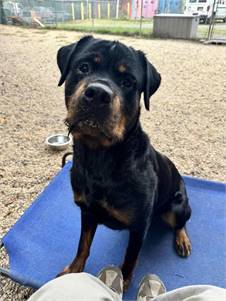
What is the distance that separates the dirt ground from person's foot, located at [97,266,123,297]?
57 centimetres

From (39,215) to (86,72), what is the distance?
4.50 feet

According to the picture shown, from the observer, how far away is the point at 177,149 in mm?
4039

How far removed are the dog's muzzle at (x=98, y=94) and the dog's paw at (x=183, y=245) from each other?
4.38ft

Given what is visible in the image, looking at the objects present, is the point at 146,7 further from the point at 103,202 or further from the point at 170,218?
the point at 103,202

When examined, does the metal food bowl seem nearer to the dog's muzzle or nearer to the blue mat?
the blue mat

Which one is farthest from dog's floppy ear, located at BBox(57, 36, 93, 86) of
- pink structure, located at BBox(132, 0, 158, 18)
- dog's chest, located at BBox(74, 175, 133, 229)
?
pink structure, located at BBox(132, 0, 158, 18)

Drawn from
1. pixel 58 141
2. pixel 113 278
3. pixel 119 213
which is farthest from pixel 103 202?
pixel 58 141

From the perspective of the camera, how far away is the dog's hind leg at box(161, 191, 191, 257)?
2256mm

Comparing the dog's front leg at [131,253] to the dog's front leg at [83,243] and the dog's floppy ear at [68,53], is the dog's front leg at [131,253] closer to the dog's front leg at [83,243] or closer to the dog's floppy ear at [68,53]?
the dog's front leg at [83,243]

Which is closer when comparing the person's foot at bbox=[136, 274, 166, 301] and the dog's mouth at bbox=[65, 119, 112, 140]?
the dog's mouth at bbox=[65, 119, 112, 140]

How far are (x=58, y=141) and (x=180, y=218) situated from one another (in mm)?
2158

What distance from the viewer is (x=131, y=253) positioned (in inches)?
75.6

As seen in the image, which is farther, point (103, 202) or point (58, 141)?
point (58, 141)

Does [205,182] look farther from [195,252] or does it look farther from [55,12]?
[55,12]
